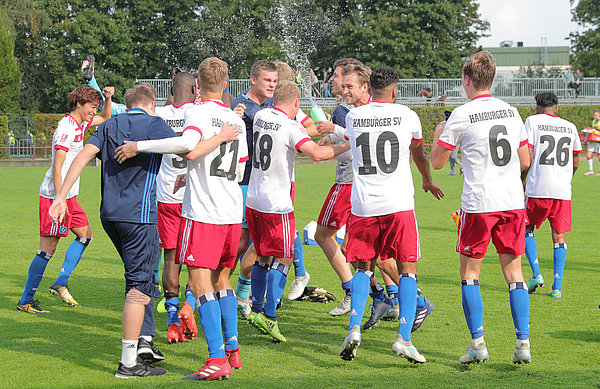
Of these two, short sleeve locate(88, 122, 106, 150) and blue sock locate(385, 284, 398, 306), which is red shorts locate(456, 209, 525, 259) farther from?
short sleeve locate(88, 122, 106, 150)

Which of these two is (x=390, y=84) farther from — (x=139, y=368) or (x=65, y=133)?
(x=65, y=133)

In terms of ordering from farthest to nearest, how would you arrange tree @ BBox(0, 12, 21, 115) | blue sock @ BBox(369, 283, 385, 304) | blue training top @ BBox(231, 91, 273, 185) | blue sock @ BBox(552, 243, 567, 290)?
tree @ BBox(0, 12, 21, 115) < blue sock @ BBox(552, 243, 567, 290) < blue training top @ BBox(231, 91, 273, 185) < blue sock @ BBox(369, 283, 385, 304)

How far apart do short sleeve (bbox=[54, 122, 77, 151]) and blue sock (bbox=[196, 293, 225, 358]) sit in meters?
3.07

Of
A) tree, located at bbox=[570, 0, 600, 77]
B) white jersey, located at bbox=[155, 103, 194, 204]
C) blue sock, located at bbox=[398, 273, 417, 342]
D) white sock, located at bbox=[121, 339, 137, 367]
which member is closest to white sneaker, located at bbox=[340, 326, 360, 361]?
blue sock, located at bbox=[398, 273, 417, 342]

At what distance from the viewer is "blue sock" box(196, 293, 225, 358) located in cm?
530

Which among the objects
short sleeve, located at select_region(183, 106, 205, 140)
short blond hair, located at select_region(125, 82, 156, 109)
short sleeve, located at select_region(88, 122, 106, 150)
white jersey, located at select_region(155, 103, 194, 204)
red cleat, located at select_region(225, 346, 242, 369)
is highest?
short blond hair, located at select_region(125, 82, 156, 109)

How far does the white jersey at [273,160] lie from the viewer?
636 cm

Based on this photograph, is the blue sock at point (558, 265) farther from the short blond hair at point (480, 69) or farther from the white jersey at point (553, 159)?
the short blond hair at point (480, 69)

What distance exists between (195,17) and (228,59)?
5.88 m

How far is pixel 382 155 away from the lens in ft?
19.3

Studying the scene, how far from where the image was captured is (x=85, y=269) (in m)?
10.0

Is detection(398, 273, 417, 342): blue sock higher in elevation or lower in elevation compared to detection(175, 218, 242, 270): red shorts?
lower

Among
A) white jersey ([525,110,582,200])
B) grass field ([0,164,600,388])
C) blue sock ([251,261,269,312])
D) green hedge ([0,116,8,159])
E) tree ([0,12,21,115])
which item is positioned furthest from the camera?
tree ([0,12,21,115])

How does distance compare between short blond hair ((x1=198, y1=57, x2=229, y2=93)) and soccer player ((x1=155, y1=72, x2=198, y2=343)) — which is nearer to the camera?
short blond hair ((x1=198, y1=57, x2=229, y2=93))
